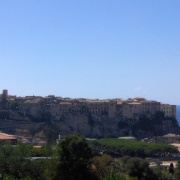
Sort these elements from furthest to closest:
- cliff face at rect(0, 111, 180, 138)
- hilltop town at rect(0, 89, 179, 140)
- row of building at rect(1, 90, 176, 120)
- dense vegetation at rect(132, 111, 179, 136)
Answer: dense vegetation at rect(132, 111, 179, 136)
row of building at rect(1, 90, 176, 120)
hilltop town at rect(0, 89, 179, 140)
cliff face at rect(0, 111, 180, 138)

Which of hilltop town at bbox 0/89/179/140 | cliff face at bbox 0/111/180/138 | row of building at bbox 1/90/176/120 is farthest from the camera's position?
row of building at bbox 1/90/176/120

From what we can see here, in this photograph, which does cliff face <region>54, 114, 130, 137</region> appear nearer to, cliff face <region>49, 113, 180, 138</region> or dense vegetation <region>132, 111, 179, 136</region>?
cliff face <region>49, 113, 180, 138</region>

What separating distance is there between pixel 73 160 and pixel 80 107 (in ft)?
177

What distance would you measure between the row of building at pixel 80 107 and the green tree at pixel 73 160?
49868 mm

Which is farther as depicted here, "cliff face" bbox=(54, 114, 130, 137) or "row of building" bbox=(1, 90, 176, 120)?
"row of building" bbox=(1, 90, 176, 120)

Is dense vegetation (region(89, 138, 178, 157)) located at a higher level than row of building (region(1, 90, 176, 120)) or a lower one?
lower

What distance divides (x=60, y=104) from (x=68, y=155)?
51.8m

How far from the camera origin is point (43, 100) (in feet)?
262

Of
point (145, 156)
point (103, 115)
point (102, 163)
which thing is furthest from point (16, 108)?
point (102, 163)

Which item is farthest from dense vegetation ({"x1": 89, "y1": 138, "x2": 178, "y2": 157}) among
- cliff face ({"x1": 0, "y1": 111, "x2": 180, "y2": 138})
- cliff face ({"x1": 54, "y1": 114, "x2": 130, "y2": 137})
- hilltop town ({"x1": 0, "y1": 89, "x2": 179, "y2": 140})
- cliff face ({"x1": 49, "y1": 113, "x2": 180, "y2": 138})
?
cliff face ({"x1": 54, "y1": 114, "x2": 130, "y2": 137})

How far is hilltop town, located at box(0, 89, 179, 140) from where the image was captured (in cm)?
7712

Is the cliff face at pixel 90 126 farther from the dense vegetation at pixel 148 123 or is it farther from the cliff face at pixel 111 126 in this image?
the dense vegetation at pixel 148 123

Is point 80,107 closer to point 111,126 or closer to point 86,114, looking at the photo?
point 86,114

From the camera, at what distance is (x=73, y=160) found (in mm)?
27062
